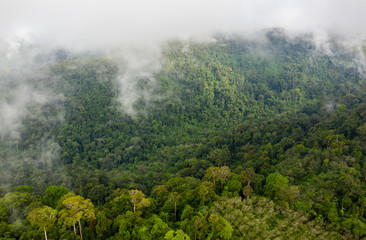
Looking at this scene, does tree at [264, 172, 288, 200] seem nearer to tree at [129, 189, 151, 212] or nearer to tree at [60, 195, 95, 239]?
tree at [129, 189, 151, 212]

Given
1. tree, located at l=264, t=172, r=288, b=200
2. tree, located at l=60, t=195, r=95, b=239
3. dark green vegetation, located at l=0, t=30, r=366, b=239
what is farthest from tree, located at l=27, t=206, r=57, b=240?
tree, located at l=264, t=172, r=288, b=200

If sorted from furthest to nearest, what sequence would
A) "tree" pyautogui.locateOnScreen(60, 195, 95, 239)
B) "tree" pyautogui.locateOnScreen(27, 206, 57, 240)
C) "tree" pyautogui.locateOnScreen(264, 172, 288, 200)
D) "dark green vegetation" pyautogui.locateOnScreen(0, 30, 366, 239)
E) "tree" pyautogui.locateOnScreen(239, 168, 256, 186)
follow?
"tree" pyautogui.locateOnScreen(239, 168, 256, 186) → "tree" pyautogui.locateOnScreen(264, 172, 288, 200) → "dark green vegetation" pyautogui.locateOnScreen(0, 30, 366, 239) → "tree" pyautogui.locateOnScreen(60, 195, 95, 239) → "tree" pyautogui.locateOnScreen(27, 206, 57, 240)

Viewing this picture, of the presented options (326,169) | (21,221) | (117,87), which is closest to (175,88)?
(117,87)

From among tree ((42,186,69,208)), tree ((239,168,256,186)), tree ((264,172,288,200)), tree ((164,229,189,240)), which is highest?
tree ((42,186,69,208))

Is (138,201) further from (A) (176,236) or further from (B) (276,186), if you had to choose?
(B) (276,186)

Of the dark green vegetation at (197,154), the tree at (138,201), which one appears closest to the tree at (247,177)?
the dark green vegetation at (197,154)

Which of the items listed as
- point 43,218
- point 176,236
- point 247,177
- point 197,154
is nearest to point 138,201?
point 176,236

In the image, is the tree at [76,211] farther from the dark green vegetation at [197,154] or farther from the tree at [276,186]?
the tree at [276,186]

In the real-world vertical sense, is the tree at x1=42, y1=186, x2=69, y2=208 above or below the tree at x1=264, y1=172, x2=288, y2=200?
above

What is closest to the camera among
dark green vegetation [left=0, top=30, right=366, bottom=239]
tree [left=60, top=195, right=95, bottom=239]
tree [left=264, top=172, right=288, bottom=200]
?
tree [left=60, top=195, right=95, bottom=239]
